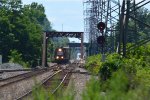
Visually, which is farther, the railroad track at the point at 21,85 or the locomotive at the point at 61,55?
the locomotive at the point at 61,55

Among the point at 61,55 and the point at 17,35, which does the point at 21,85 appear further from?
the point at 61,55

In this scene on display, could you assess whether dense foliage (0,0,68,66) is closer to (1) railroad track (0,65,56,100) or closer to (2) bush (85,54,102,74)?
(2) bush (85,54,102,74)

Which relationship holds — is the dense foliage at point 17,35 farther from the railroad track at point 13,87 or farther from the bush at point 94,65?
the railroad track at point 13,87

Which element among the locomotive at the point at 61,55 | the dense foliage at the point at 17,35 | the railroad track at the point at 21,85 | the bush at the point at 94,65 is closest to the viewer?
the bush at the point at 94,65

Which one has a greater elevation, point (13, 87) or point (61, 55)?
point (61, 55)

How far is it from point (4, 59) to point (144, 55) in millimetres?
44818

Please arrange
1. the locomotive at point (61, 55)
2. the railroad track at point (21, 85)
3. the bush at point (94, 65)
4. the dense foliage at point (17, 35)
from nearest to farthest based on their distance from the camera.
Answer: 1. the bush at point (94, 65)
2. the railroad track at point (21, 85)
3. the dense foliage at point (17, 35)
4. the locomotive at point (61, 55)

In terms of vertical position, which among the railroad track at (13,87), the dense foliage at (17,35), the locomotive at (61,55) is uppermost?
the dense foliage at (17,35)

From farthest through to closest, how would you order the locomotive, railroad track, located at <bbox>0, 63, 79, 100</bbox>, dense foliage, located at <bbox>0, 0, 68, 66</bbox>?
1. the locomotive
2. dense foliage, located at <bbox>0, 0, 68, 66</bbox>
3. railroad track, located at <bbox>0, 63, 79, 100</bbox>

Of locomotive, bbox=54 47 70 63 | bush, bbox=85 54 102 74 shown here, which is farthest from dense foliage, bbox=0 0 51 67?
bush, bbox=85 54 102 74

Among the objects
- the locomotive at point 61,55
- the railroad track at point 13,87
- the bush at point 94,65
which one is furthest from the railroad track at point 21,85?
the locomotive at point 61,55

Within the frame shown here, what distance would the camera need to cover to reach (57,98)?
3824 millimetres

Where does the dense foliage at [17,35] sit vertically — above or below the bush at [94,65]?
above

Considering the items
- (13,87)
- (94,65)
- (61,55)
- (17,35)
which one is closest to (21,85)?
(13,87)
